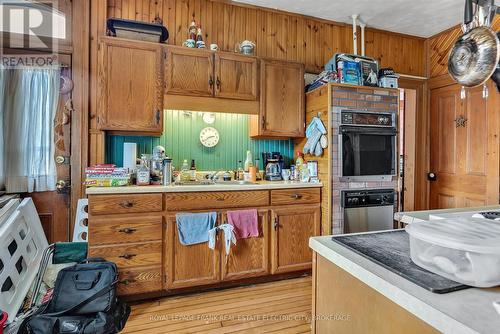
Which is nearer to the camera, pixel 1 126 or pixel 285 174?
pixel 1 126

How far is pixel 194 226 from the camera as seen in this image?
7.14ft

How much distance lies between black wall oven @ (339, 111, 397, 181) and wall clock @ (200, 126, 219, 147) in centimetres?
123

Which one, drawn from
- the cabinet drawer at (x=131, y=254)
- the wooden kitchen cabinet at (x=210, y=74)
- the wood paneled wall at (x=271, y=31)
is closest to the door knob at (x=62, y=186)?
the cabinet drawer at (x=131, y=254)

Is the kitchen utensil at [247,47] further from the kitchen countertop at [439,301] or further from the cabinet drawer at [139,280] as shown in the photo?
the kitchen countertop at [439,301]

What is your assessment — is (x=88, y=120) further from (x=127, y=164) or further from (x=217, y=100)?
(x=217, y=100)

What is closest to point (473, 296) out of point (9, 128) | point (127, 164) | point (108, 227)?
point (108, 227)

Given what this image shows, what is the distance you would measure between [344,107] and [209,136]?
1342 mm

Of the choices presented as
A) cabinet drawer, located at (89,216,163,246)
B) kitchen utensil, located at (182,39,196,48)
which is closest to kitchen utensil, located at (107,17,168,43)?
kitchen utensil, located at (182,39,196,48)

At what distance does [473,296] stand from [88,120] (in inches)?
108

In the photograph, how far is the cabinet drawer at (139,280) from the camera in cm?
203

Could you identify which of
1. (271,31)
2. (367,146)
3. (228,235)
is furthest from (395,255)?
(271,31)

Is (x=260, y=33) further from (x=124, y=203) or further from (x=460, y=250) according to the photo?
(x=460, y=250)

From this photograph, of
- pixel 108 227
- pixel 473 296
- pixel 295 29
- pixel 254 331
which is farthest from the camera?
pixel 295 29

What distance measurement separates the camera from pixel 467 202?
308 cm
